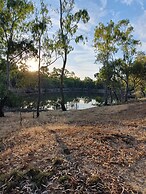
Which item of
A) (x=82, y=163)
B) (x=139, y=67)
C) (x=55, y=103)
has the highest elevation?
(x=139, y=67)

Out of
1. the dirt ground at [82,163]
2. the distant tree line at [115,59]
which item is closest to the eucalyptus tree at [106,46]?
the distant tree line at [115,59]

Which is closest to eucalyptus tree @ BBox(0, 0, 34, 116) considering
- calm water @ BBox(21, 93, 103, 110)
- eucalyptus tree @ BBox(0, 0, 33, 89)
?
eucalyptus tree @ BBox(0, 0, 33, 89)

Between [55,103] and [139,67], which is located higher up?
[139,67]

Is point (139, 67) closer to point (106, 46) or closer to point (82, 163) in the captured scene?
point (106, 46)

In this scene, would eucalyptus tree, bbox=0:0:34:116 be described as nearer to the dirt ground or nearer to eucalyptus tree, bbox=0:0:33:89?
eucalyptus tree, bbox=0:0:33:89

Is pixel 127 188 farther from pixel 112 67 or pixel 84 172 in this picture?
pixel 112 67

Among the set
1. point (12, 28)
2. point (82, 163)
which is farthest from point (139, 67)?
point (82, 163)

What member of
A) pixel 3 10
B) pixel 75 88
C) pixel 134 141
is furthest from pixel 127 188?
pixel 75 88

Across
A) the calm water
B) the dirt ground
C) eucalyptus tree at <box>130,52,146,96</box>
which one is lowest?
the dirt ground

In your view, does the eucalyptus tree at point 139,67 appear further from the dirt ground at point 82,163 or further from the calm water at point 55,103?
the dirt ground at point 82,163

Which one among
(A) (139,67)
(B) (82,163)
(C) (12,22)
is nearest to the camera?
(B) (82,163)

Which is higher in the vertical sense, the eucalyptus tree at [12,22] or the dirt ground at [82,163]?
the eucalyptus tree at [12,22]

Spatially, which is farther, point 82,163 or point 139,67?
point 139,67

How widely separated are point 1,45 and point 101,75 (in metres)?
15.7
